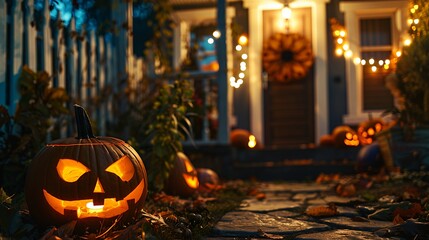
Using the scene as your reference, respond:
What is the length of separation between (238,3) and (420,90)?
4.55 m

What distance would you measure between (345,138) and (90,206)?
19.2ft

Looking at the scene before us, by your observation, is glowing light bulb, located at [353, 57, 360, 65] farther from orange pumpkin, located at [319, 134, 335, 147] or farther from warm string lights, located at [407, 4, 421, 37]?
warm string lights, located at [407, 4, 421, 37]

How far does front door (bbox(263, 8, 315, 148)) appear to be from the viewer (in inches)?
363

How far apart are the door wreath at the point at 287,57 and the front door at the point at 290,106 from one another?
143 mm

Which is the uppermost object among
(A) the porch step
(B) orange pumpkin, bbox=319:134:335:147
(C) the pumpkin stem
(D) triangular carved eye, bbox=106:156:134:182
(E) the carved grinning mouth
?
(C) the pumpkin stem

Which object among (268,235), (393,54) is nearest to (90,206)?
(268,235)

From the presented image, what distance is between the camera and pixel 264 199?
15.7ft

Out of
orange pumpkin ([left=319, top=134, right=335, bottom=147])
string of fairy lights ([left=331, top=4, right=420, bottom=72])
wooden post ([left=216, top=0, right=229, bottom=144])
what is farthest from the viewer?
orange pumpkin ([left=319, top=134, right=335, bottom=147])

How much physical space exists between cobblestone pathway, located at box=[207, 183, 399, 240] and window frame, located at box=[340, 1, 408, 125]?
4476 mm

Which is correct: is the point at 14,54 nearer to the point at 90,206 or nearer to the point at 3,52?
the point at 3,52

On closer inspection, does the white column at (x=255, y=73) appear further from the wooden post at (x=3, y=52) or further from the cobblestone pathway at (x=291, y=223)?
the wooden post at (x=3, y=52)

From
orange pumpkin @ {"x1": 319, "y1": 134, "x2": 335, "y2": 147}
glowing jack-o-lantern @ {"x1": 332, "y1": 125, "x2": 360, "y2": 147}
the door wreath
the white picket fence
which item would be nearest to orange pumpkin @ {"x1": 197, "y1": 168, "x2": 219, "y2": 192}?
the white picket fence

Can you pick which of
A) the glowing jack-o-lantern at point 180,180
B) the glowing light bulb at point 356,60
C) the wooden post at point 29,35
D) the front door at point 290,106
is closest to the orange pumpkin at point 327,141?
the front door at point 290,106

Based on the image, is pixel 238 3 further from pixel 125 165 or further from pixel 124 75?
pixel 125 165
